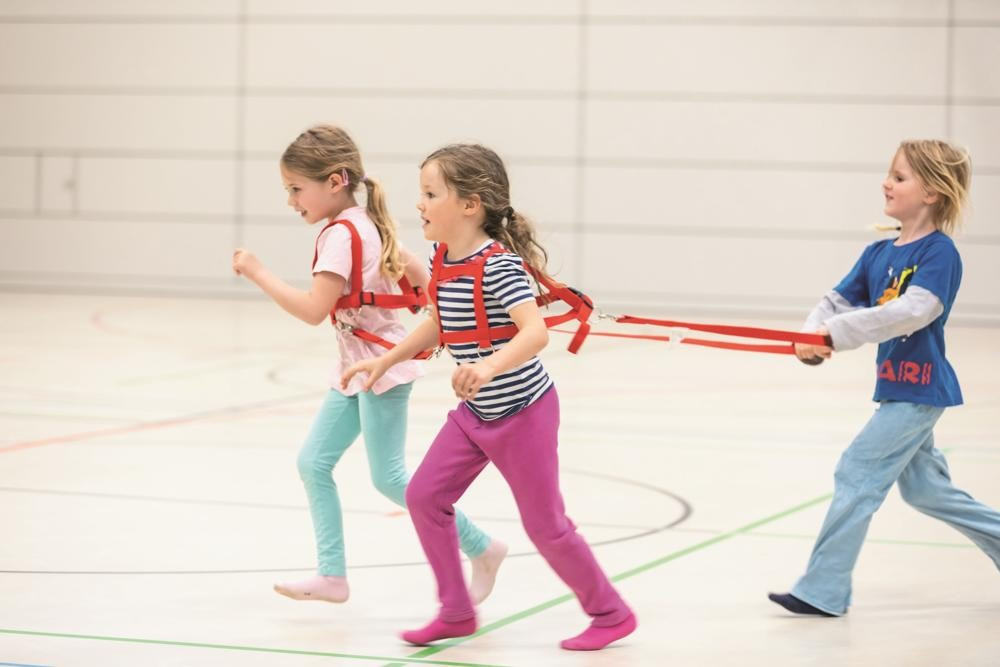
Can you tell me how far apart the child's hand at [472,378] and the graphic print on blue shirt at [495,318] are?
0.22m

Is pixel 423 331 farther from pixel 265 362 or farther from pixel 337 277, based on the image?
pixel 265 362

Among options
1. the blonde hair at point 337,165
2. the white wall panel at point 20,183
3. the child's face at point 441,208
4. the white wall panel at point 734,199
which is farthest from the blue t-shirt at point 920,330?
the white wall panel at point 20,183

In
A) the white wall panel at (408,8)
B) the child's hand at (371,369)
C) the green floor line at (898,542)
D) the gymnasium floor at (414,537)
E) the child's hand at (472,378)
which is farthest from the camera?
the white wall panel at (408,8)

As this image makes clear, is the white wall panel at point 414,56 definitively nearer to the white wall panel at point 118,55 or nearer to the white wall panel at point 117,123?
the white wall panel at point 118,55

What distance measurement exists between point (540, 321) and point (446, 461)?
0.43 metres

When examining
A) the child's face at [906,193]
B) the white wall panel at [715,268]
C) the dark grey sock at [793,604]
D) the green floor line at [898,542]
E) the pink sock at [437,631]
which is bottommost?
the pink sock at [437,631]

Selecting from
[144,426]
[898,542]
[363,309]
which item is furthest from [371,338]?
[144,426]

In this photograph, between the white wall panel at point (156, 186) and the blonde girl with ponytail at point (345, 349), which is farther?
the white wall panel at point (156, 186)

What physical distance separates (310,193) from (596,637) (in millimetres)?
1392

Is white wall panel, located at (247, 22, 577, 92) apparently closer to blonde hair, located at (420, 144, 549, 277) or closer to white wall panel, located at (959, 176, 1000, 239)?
white wall panel, located at (959, 176, 1000, 239)

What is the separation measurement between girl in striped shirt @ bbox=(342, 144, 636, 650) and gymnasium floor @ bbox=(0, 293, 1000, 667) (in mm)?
123

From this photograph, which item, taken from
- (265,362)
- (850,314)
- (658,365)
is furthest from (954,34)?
(850,314)

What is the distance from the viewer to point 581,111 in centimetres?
1514

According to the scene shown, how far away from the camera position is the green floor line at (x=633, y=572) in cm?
367
